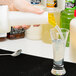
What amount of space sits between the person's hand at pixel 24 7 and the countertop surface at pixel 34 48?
26 centimetres

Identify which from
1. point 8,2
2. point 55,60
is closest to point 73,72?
point 55,60

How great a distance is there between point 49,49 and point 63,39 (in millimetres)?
319

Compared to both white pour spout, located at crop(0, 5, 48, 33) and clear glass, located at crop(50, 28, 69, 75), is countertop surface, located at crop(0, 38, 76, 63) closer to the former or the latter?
clear glass, located at crop(50, 28, 69, 75)

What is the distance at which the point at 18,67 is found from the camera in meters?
1.00

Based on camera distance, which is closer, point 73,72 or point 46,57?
point 73,72

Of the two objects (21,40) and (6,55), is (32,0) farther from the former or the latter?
(6,55)

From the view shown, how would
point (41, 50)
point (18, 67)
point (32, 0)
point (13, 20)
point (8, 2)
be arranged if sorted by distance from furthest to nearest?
point (32, 0), point (41, 50), point (8, 2), point (18, 67), point (13, 20)

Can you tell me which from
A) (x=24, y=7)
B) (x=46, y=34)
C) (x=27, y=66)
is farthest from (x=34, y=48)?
(x=24, y=7)

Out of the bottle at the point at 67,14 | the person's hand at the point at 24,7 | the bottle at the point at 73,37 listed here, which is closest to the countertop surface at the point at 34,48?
the bottle at the point at 73,37

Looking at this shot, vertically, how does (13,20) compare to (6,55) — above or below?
above

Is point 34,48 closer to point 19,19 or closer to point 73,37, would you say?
point 73,37

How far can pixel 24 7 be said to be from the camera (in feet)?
A: 3.13

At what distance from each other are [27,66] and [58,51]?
0.55 feet

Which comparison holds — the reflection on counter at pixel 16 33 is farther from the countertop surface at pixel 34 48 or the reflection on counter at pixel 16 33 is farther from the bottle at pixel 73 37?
the bottle at pixel 73 37
